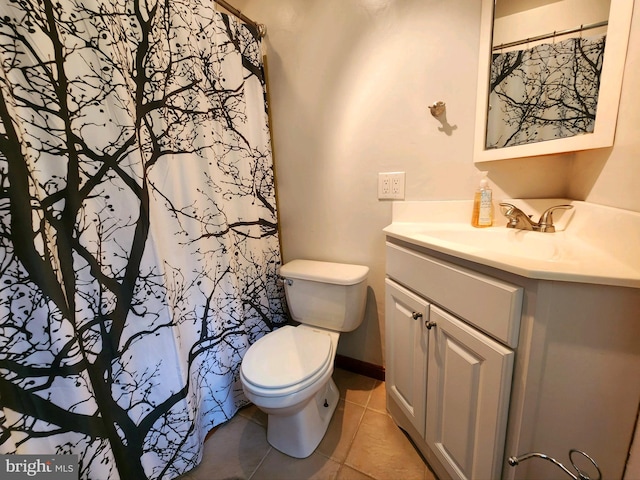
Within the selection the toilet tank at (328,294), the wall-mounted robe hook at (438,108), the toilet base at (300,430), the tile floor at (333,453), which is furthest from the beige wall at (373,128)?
the toilet base at (300,430)

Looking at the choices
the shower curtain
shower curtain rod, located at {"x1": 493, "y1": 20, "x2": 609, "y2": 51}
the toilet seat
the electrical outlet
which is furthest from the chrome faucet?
the shower curtain

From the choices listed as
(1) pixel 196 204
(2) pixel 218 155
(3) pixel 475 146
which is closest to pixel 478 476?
(3) pixel 475 146

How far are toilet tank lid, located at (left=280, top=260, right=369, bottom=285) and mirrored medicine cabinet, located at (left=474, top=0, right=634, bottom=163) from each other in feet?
2.44

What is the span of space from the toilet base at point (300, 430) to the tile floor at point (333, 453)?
3 cm

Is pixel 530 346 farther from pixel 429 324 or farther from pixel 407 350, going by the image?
pixel 407 350

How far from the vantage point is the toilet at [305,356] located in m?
0.98

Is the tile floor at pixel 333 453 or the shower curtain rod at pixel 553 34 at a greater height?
the shower curtain rod at pixel 553 34

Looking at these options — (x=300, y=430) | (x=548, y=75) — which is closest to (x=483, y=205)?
(x=548, y=75)

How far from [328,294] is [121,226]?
91 centimetres

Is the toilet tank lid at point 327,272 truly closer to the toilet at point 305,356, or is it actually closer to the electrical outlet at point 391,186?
the toilet at point 305,356

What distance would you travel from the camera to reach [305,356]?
43.5 inches

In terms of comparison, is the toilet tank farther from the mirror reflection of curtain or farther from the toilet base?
the mirror reflection of curtain

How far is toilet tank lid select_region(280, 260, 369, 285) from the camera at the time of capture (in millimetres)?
1261

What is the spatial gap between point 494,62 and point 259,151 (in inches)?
44.5
